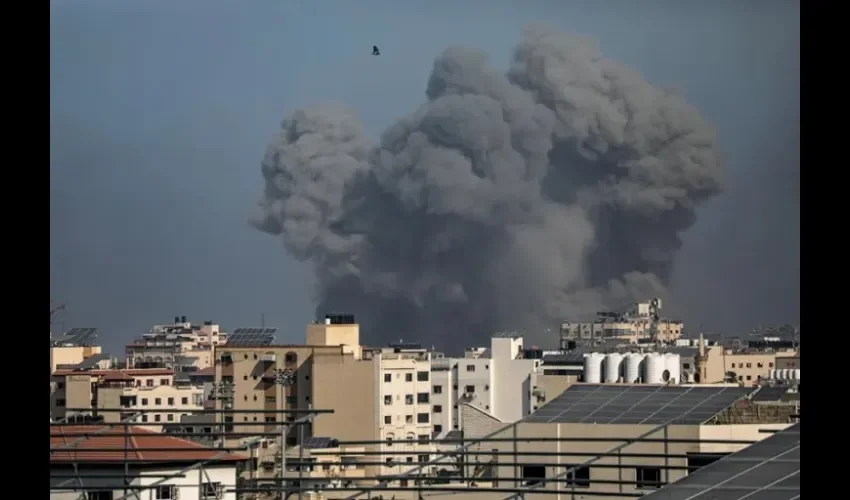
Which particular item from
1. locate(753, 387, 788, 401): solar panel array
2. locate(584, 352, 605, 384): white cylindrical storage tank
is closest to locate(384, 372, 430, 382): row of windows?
locate(584, 352, 605, 384): white cylindrical storage tank

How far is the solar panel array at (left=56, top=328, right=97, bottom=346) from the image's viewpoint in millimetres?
40156

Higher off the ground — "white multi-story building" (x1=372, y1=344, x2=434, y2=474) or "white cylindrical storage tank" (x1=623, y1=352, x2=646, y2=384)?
"white cylindrical storage tank" (x1=623, y1=352, x2=646, y2=384)

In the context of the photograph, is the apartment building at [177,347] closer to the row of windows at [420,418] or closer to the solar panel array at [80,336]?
the solar panel array at [80,336]

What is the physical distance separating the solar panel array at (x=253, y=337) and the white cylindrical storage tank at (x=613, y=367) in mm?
12977

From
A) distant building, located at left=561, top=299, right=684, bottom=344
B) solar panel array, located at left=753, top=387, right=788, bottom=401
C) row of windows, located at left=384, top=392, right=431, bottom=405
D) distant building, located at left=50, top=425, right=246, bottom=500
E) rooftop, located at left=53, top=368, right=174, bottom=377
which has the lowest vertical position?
row of windows, located at left=384, top=392, right=431, bottom=405

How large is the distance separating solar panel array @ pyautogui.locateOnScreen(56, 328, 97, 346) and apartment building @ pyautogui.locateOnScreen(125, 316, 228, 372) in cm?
132

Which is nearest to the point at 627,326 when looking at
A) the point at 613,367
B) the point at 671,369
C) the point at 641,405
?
the point at 613,367

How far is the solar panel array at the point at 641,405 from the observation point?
32.7 feet

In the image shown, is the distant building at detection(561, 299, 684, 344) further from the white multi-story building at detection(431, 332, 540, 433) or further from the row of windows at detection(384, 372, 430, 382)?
A: the row of windows at detection(384, 372, 430, 382)

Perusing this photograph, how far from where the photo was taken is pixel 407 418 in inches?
1179

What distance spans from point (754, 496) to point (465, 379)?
102 ft
